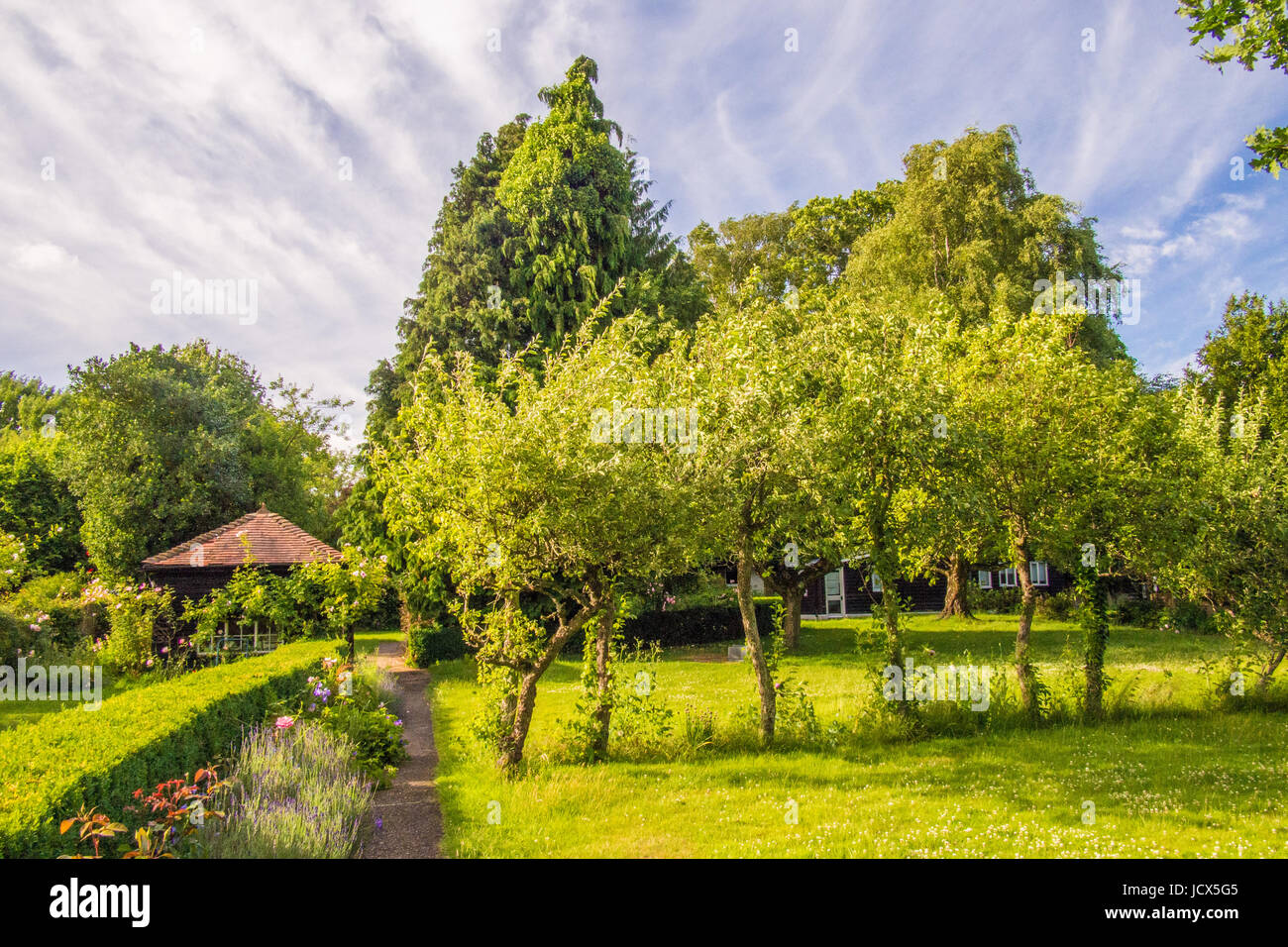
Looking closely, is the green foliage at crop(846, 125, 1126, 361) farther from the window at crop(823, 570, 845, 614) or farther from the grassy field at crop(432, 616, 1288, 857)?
the grassy field at crop(432, 616, 1288, 857)

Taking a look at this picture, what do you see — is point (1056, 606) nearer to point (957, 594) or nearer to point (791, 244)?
point (957, 594)

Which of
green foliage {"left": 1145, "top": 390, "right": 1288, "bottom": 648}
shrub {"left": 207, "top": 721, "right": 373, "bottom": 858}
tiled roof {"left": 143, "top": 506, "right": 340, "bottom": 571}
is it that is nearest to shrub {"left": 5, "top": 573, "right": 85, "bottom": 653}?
tiled roof {"left": 143, "top": 506, "right": 340, "bottom": 571}

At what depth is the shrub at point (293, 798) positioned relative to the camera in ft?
21.5

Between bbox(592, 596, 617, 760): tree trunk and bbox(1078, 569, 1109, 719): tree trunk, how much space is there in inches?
306

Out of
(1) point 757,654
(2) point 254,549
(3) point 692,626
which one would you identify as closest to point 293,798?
(1) point 757,654

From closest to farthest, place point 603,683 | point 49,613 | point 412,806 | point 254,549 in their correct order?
1. point 412,806
2. point 603,683
3. point 254,549
4. point 49,613

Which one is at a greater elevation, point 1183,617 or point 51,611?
point 51,611

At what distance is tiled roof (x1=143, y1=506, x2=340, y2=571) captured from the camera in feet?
64.5

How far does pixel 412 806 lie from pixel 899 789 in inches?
230

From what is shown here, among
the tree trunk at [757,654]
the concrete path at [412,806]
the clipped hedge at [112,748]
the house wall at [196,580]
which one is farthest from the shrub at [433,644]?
the tree trunk at [757,654]

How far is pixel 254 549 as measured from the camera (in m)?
20.1

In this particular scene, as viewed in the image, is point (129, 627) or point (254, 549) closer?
point (129, 627)

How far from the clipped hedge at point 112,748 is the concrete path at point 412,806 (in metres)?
1.99

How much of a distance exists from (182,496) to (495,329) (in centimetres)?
1365
